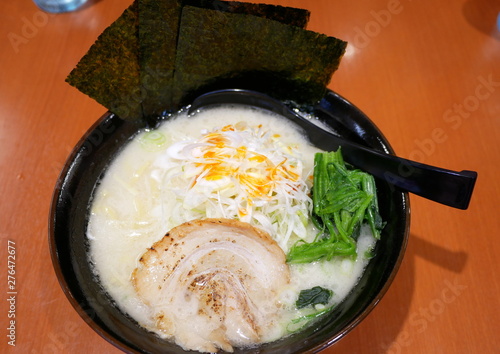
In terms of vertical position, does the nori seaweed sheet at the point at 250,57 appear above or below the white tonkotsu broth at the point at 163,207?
above

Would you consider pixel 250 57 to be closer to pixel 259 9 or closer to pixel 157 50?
pixel 259 9

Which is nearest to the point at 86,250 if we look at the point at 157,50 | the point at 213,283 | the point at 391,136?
the point at 213,283

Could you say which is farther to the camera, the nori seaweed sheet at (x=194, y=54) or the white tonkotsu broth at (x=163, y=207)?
the nori seaweed sheet at (x=194, y=54)

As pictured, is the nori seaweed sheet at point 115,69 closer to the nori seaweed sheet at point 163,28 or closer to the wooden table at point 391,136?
the nori seaweed sheet at point 163,28

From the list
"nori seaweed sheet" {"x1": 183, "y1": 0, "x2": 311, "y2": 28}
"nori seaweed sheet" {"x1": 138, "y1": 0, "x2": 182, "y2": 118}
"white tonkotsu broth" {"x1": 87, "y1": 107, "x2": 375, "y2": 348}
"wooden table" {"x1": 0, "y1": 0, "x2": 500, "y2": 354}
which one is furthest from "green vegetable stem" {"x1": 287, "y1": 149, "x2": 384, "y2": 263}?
"nori seaweed sheet" {"x1": 138, "y1": 0, "x2": 182, "y2": 118}

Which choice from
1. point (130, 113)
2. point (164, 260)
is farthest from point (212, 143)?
point (164, 260)

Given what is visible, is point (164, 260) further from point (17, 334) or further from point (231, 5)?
point (231, 5)

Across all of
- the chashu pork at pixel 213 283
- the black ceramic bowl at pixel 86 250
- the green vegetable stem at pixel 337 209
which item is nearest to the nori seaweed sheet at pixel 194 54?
the black ceramic bowl at pixel 86 250
